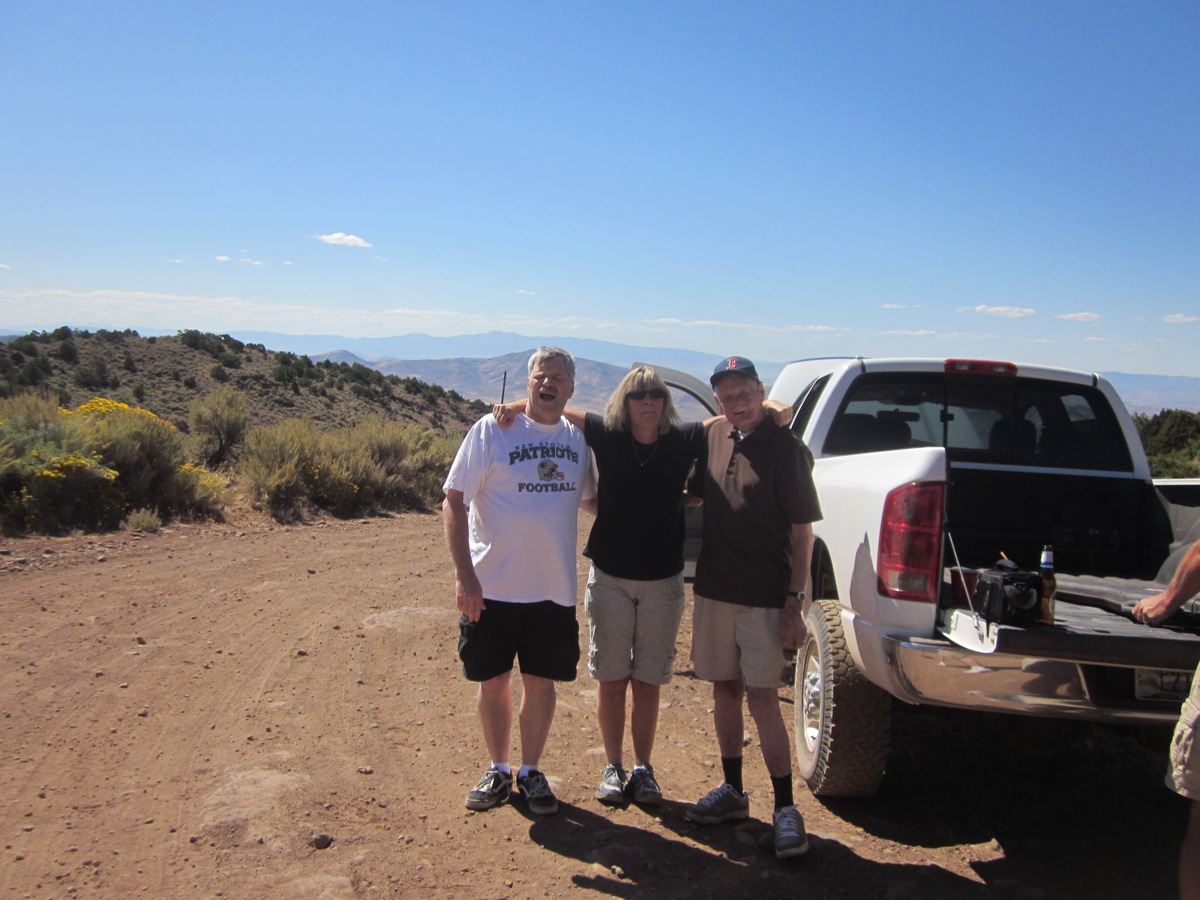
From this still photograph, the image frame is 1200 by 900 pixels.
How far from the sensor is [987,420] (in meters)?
4.99

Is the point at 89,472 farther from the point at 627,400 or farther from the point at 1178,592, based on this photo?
the point at 1178,592

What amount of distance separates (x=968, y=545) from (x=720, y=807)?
1745mm

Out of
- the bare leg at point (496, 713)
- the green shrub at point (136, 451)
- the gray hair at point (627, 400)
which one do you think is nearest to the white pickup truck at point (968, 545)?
the gray hair at point (627, 400)

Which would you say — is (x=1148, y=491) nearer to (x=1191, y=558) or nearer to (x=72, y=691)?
(x=1191, y=558)

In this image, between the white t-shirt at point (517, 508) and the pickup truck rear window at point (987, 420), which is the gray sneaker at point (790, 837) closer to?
the white t-shirt at point (517, 508)

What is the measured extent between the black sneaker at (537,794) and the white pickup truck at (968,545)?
3.75ft

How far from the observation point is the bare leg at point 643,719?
3967 mm

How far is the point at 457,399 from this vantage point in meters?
40.3

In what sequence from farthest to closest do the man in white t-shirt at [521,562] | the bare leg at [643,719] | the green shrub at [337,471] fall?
the green shrub at [337,471] → the bare leg at [643,719] → the man in white t-shirt at [521,562]

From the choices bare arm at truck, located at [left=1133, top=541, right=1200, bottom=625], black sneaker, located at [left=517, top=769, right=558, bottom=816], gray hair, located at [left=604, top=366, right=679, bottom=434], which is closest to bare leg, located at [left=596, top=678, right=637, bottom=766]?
black sneaker, located at [left=517, top=769, right=558, bottom=816]

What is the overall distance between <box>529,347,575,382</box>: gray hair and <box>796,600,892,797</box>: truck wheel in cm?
149

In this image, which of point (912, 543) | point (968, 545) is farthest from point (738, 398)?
point (968, 545)

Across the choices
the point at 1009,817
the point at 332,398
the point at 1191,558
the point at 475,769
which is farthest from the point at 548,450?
the point at 332,398

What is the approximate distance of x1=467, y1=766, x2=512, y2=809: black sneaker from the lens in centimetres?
375
